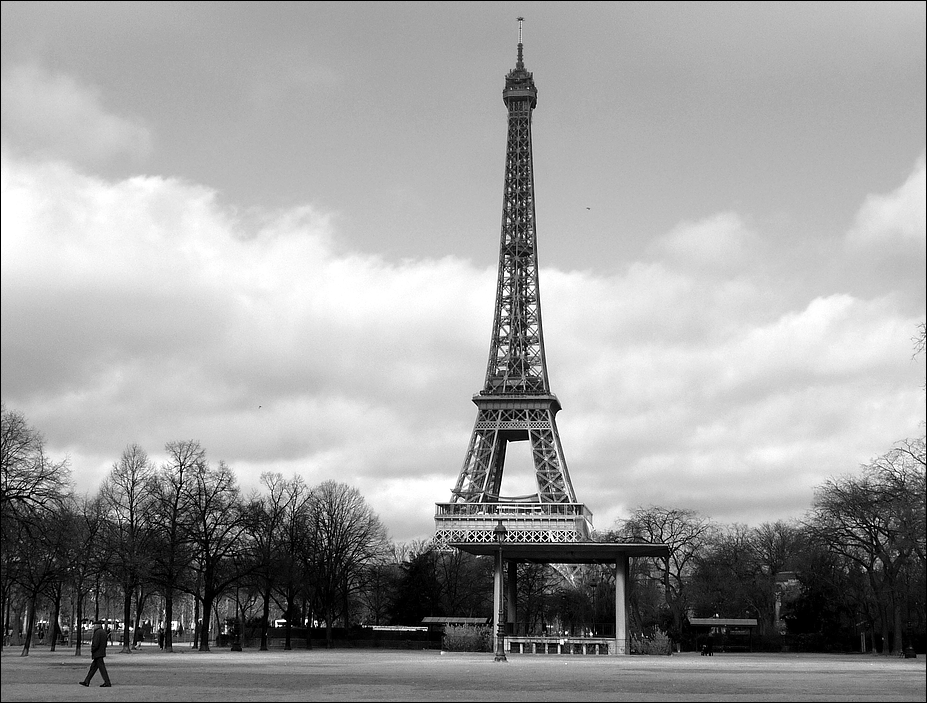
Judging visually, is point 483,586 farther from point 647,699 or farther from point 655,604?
point 647,699

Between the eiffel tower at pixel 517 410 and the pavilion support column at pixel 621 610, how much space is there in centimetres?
2612

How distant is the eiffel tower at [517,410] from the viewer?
328ft

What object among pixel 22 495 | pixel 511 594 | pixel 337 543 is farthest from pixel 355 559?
pixel 22 495

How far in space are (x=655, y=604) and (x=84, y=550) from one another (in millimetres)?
64573

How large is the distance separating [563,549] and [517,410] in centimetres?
4838

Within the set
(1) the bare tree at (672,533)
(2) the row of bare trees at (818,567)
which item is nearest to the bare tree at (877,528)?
(2) the row of bare trees at (818,567)

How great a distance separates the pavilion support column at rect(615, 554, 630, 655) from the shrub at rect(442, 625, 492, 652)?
7.91 meters

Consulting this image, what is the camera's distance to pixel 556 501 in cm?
10381

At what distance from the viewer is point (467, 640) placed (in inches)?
2576

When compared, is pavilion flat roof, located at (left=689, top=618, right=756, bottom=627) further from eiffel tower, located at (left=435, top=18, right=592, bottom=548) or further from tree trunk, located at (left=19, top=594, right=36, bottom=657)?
tree trunk, located at (left=19, top=594, right=36, bottom=657)

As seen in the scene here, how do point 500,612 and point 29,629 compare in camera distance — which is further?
point 29,629

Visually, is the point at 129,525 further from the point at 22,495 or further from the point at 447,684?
the point at 447,684

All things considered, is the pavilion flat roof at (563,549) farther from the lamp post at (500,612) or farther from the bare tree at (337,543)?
the bare tree at (337,543)

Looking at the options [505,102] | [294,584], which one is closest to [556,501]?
[294,584]
